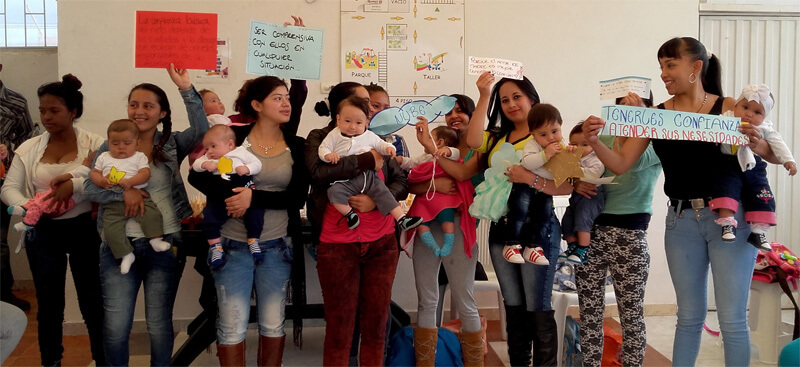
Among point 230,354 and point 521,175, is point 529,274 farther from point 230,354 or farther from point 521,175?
point 230,354

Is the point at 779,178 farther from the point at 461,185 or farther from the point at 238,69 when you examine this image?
the point at 238,69

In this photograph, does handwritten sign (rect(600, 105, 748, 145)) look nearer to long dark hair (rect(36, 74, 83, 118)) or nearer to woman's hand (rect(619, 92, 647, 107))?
woman's hand (rect(619, 92, 647, 107))

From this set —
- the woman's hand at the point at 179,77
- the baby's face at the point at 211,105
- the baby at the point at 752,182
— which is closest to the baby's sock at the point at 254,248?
the woman's hand at the point at 179,77

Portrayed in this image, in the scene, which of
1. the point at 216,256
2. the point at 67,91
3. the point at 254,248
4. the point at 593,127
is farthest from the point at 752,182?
the point at 67,91

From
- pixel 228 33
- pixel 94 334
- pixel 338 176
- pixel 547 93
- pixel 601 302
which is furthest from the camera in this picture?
pixel 547 93

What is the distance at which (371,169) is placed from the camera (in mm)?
2367

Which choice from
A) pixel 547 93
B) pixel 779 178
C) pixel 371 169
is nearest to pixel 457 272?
pixel 371 169

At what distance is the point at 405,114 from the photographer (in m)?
2.52

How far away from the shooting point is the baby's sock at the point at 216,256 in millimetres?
2250

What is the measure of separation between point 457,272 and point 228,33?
2378 mm

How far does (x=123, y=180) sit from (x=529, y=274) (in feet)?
5.62

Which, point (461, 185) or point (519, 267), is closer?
point (519, 267)

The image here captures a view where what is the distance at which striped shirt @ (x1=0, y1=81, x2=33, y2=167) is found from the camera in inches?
136

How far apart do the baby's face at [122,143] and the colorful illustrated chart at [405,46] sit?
181cm
